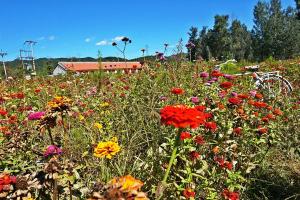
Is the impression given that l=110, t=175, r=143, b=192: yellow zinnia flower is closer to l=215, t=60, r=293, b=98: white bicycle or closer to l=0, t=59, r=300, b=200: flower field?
l=0, t=59, r=300, b=200: flower field

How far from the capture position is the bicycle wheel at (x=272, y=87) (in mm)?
5347

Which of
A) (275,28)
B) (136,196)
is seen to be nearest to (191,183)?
(136,196)

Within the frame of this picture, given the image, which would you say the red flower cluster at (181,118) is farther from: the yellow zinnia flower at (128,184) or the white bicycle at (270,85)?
the white bicycle at (270,85)

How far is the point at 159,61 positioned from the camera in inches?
248

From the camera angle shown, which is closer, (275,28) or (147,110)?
(147,110)

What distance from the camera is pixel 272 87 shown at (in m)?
6.18

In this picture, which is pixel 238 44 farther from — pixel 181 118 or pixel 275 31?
pixel 181 118

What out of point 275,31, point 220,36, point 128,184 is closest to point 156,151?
point 128,184

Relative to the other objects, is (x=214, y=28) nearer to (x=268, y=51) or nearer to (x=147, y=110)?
(x=268, y=51)

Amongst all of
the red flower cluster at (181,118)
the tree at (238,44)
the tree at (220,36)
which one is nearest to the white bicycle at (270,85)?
the red flower cluster at (181,118)

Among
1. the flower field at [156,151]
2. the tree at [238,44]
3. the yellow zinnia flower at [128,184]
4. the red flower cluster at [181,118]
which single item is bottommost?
the flower field at [156,151]

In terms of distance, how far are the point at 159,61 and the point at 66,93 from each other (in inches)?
62.5

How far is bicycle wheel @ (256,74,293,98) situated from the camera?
5347 millimetres

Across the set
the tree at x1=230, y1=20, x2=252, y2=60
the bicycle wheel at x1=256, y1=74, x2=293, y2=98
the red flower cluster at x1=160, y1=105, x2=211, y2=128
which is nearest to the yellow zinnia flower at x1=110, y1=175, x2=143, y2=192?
the red flower cluster at x1=160, y1=105, x2=211, y2=128
